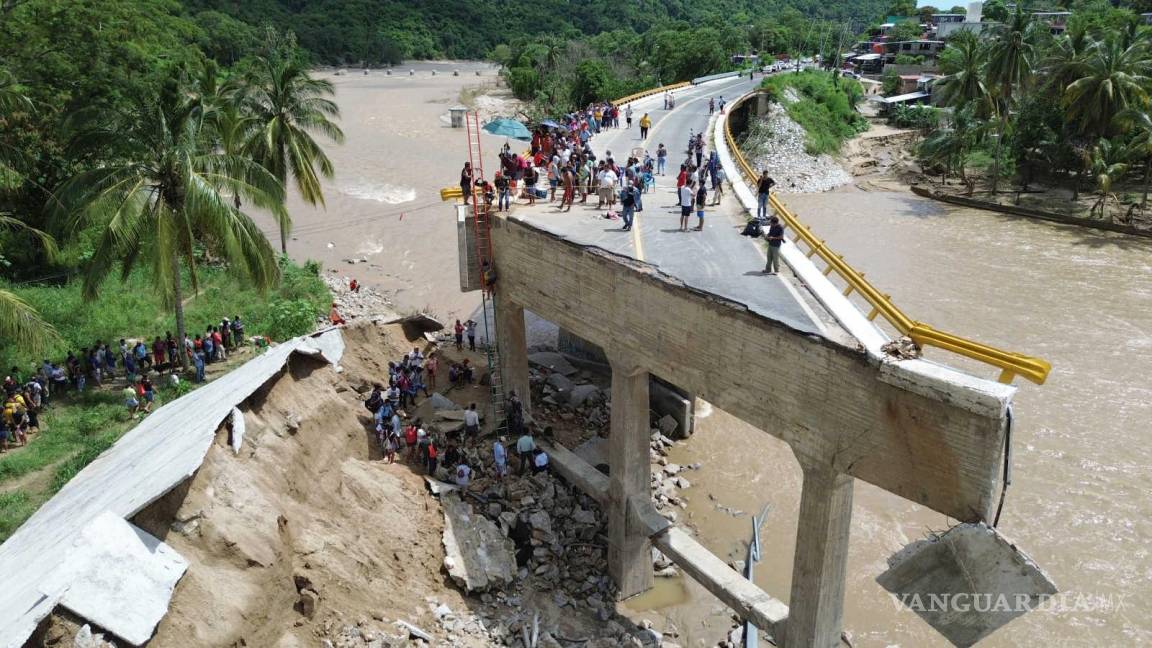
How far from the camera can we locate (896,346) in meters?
11.3

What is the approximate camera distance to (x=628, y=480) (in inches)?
663

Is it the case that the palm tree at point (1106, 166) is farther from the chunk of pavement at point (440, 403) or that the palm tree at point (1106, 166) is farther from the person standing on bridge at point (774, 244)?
the chunk of pavement at point (440, 403)

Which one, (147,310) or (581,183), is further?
(147,310)

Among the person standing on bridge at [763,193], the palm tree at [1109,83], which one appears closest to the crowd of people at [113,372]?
the person standing on bridge at [763,193]

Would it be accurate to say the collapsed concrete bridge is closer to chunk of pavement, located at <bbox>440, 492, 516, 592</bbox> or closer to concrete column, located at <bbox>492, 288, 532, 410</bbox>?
concrete column, located at <bbox>492, 288, 532, 410</bbox>

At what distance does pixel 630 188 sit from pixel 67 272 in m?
21.4

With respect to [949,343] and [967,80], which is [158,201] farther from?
[967,80]

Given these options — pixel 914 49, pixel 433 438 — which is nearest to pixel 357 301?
pixel 433 438

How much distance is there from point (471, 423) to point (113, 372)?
1047cm

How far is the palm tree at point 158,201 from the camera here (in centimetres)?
Result: 1819

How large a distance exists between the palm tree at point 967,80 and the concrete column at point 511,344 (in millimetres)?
42768

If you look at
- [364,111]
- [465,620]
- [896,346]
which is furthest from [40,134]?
[364,111]

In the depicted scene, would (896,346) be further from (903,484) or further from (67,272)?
(67,272)

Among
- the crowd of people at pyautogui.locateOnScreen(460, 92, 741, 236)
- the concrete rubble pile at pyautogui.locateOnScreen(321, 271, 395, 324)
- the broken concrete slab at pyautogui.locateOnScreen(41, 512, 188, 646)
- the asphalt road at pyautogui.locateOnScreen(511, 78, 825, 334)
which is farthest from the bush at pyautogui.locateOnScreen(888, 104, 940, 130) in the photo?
the broken concrete slab at pyautogui.locateOnScreen(41, 512, 188, 646)
